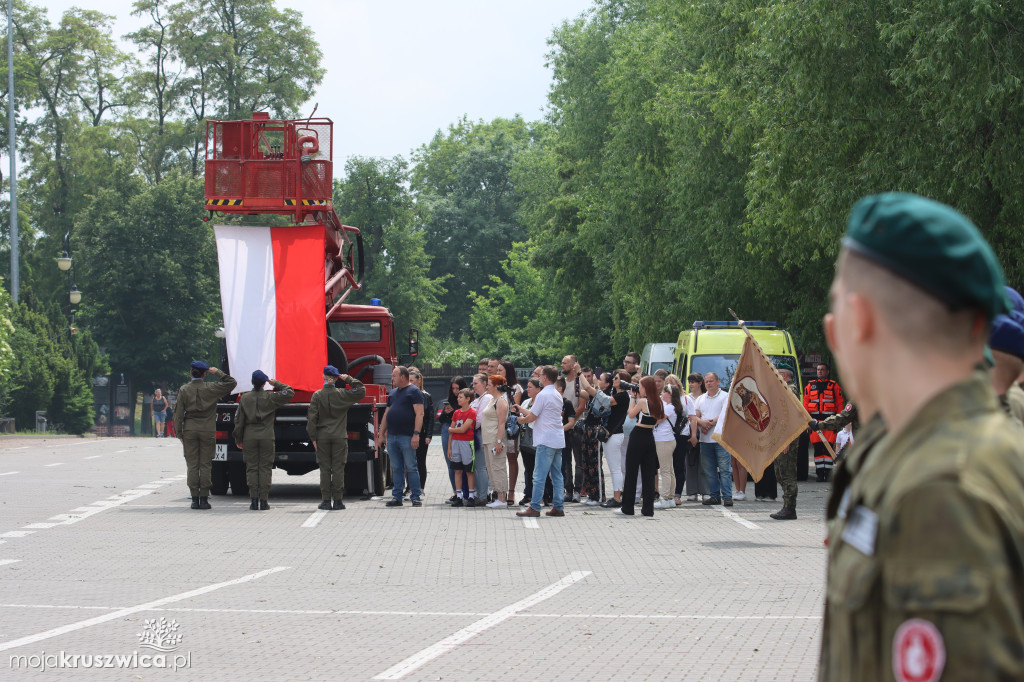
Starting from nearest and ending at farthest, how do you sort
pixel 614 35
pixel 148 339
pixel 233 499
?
1. pixel 233 499
2. pixel 614 35
3. pixel 148 339

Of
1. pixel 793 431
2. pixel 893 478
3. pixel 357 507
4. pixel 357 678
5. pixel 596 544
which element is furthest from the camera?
pixel 357 507

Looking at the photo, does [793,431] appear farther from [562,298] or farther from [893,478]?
[562,298]

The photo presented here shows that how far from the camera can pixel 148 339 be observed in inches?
2323

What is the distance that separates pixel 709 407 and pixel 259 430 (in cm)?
644

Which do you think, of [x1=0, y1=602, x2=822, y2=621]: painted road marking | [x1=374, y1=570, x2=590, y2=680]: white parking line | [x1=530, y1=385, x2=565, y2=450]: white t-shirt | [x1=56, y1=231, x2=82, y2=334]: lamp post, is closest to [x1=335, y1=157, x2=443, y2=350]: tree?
[x1=56, y1=231, x2=82, y2=334]: lamp post

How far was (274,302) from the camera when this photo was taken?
17.8 meters

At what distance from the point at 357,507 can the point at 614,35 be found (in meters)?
32.0

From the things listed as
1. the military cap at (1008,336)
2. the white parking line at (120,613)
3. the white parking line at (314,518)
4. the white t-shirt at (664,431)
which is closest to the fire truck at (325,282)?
the white parking line at (314,518)

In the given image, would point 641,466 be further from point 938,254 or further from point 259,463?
point 938,254

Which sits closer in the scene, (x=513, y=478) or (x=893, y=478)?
(x=893, y=478)

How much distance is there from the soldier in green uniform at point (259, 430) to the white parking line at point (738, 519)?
601cm

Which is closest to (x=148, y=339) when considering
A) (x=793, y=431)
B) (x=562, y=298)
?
(x=562, y=298)

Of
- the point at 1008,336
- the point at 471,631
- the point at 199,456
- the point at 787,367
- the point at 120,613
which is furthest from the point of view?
the point at 787,367

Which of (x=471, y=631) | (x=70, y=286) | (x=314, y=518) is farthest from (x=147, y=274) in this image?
(x=471, y=631)
